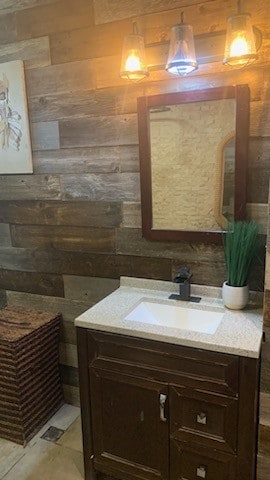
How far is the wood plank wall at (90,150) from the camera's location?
5.62 feet

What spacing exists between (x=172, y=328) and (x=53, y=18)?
170 centimetres

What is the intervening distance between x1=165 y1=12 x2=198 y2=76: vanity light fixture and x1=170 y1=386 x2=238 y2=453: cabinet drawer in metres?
1.36

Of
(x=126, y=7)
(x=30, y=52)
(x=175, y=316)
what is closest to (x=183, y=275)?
(x=175, y=316)

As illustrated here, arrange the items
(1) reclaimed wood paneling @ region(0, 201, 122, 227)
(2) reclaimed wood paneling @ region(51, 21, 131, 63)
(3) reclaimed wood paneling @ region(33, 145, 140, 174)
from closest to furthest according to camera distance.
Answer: (2) reclaimed wood paneling @ region(51, 21, 131, 63) < (3) reclaimed wood paneling @ region(33, 145, 140, 174) < (1) reclaimed wood paneling @ region(0, 201, 122, 227)

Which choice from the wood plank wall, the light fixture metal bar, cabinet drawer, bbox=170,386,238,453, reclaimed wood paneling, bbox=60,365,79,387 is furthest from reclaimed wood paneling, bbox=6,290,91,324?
the light fixture metal bar

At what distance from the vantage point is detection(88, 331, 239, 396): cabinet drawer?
1442 millimetres

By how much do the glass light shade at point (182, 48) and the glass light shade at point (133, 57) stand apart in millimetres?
162

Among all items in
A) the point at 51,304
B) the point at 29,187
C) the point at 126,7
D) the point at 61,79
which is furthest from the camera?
the point at 51,304

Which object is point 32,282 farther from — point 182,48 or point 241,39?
point 241,39

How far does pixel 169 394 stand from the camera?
1.56 meters

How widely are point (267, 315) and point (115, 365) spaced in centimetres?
68

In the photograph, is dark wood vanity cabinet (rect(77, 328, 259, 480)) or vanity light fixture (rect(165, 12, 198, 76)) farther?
vanity light fixture (rect(165, 12, 198, 76))

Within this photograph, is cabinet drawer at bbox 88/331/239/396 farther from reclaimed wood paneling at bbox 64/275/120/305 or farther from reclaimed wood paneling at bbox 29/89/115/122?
reclaimed wood paneling at bbox 29/89/115/122

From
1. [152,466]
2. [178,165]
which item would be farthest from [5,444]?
[178,165]
